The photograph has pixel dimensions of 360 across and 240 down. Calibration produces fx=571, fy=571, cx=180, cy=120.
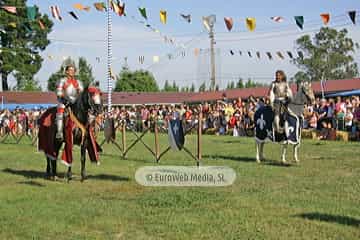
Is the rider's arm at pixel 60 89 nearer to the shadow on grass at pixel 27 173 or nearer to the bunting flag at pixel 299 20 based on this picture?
the shadow on grass at pixel 27 173

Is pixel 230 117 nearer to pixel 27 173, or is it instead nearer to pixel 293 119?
pixel 293 119

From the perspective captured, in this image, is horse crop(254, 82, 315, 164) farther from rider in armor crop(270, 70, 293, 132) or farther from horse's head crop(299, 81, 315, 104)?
rider in armor crop(270, 70, 293, 132)

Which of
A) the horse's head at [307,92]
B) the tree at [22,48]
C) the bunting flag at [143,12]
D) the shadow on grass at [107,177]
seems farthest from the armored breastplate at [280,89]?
the tree at [22,48]

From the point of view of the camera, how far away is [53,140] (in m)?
12.2

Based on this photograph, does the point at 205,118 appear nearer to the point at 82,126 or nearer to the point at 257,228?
the point at 82,126

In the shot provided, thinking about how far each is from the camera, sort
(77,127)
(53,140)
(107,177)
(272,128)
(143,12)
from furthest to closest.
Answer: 1. (143,12)
2. (272,128)
3. (107,177)
4. (53,140)
5. (77,127)

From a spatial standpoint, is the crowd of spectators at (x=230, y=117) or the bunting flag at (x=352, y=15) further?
the crowd of spectators at (x=230, y=117)

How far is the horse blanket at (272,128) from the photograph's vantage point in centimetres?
1421

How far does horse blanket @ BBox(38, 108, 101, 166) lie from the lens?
11.5 m

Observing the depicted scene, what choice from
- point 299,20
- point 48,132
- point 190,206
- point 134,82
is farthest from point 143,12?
point 134,82

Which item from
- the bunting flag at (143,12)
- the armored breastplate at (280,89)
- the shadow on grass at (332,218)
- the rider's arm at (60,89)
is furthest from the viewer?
the bunting flag at (143,12)

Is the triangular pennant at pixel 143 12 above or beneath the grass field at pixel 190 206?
above

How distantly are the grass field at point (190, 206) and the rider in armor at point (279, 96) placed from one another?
1403 millimetres

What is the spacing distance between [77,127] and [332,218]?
19.0 feet
